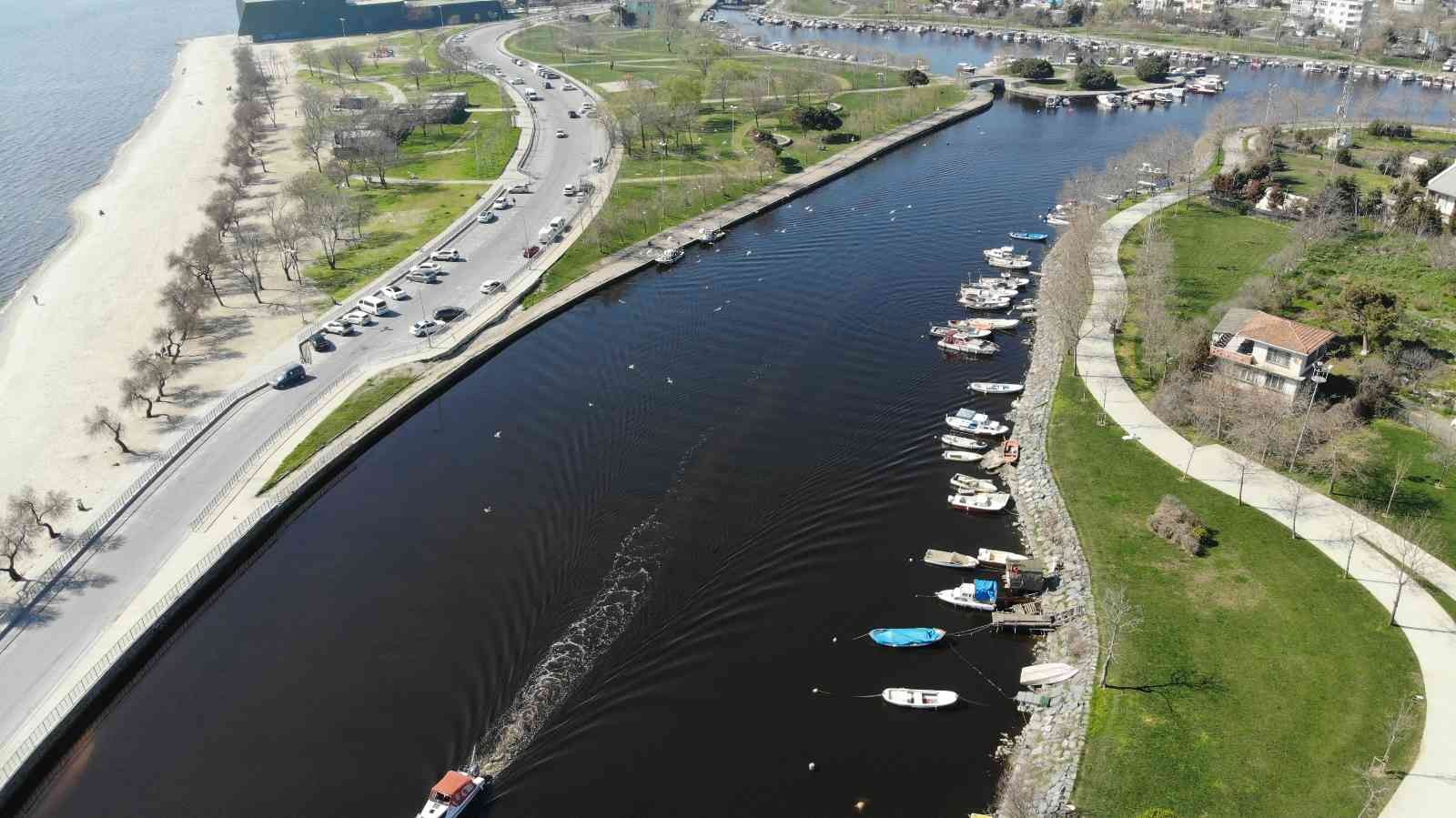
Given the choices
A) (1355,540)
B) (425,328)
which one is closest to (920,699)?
(1355,540)

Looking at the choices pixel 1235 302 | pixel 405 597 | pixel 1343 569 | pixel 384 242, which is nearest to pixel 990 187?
pixel 1235 302

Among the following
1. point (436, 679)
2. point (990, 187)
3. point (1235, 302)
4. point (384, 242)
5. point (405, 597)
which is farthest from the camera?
point (990, 187)

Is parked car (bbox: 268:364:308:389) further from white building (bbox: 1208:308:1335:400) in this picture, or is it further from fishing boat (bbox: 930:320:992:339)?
white building (bbox: 1208:308:1335:400)

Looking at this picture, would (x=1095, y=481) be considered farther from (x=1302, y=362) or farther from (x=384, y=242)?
(x=384, y=242)

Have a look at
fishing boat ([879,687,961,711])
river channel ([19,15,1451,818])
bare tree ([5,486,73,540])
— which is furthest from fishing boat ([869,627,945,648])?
bare tree ([5,486,73,540])

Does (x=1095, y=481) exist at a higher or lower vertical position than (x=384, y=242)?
lower

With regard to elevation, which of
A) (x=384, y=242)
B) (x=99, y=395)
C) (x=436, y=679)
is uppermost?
(x=384, y=242)

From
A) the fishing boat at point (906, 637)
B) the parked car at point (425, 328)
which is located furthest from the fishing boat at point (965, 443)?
the parked car at point (425, 328)

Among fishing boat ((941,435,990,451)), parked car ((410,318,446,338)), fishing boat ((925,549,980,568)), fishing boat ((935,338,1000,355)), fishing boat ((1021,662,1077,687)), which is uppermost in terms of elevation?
fishing boat ((935,338,1000,355))
